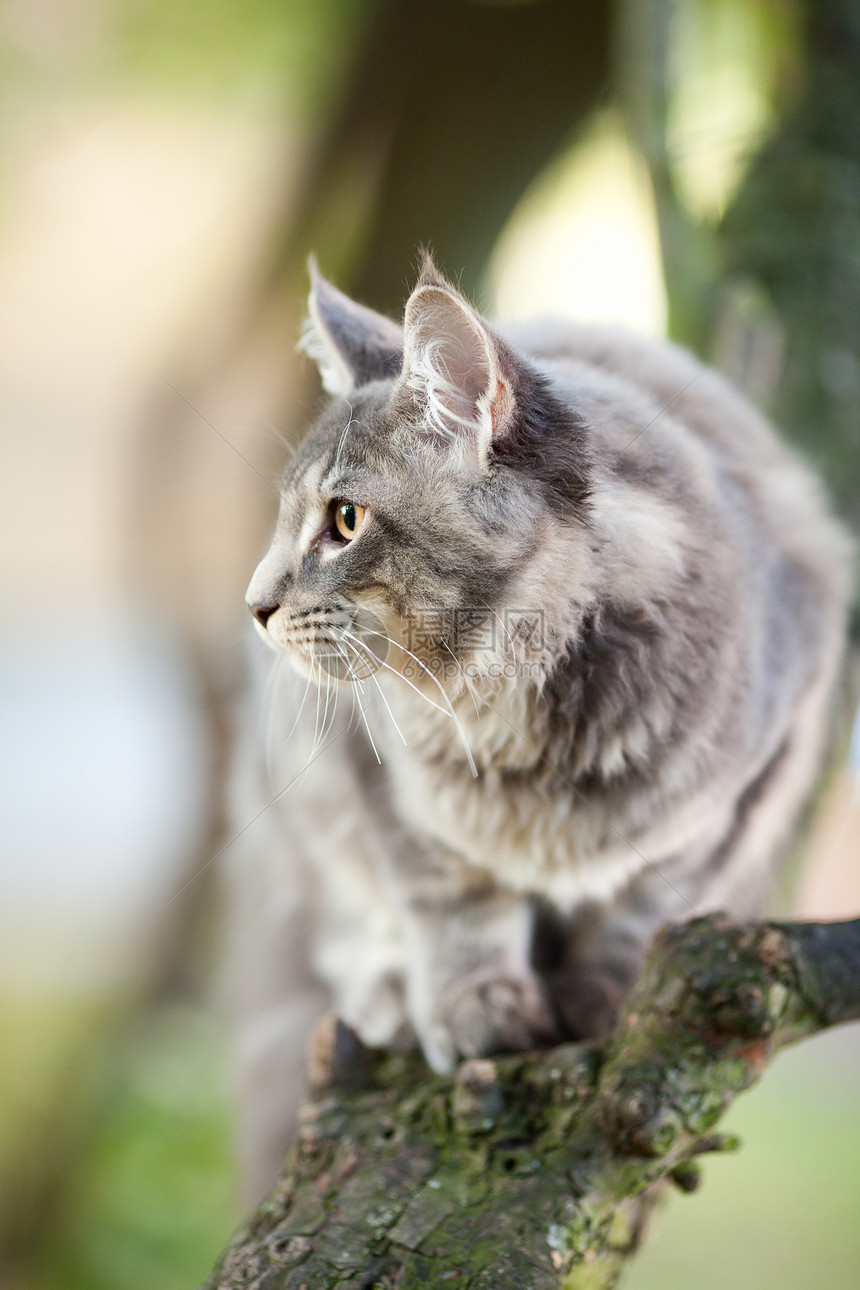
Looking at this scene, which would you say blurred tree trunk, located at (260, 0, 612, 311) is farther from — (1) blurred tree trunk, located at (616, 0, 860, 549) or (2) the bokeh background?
(1) blurred tree trunk, located at (616, 0, 860, 549)

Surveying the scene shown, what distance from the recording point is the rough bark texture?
908mm

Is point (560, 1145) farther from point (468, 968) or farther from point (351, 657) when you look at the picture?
point (351, 657)

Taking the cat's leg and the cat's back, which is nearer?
the cat's back

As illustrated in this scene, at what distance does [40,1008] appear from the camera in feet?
10.5

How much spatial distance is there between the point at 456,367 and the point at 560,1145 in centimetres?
87

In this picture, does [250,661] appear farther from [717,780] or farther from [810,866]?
[810,866]

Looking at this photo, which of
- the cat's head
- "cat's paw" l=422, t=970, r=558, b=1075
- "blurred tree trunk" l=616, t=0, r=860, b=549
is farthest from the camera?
"blurred tree trunk" l=616, t=0, r=860, b=549

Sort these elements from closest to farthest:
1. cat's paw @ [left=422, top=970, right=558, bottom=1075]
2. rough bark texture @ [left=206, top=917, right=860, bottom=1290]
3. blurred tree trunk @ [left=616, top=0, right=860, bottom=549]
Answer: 1. rough bark texture @ [left=206, top=917, right=860, bottom=1290]
2. cat's paw @ [left=422, top=970, right=558, bottom=1075]
3. blurred tree trunk @ [left=616, top=0, right=860, bottom=549]

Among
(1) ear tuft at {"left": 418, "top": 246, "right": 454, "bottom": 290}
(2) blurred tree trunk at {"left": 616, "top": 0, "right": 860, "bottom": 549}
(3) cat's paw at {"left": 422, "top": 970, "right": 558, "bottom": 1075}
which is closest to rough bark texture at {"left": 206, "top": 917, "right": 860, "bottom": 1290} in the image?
(3) cat's paw at {"left": 422, "top": 970, "right": 558, "bottom": 1075}

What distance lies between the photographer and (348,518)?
3.81 ft

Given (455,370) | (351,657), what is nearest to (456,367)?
(455,370)

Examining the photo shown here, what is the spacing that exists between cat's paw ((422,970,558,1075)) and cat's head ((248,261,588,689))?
1.65 ft

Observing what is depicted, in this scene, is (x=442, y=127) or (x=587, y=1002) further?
(x=442, y=127)

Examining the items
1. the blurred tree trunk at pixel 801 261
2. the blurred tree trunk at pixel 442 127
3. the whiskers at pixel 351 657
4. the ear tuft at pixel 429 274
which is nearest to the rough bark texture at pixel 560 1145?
the whiskers at pixel 351 657
